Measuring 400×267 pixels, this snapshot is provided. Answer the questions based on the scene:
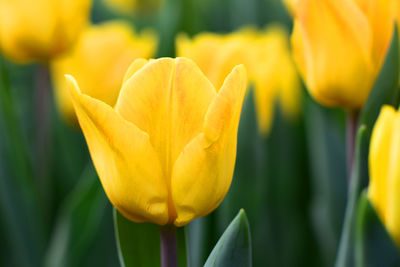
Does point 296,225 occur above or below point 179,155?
below

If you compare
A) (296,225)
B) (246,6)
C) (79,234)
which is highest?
(246,6)

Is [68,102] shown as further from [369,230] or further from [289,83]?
[369,230]

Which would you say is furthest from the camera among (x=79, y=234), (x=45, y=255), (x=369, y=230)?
(x=45, y=255)

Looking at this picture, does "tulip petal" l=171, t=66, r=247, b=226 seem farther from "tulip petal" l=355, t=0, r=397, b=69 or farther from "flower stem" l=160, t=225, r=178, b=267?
"tulip petal" l=355, t=0, r=397, b=69

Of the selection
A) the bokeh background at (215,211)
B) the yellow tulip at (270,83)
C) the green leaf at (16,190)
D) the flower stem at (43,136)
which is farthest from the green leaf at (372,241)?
the flower stem at (43,136)

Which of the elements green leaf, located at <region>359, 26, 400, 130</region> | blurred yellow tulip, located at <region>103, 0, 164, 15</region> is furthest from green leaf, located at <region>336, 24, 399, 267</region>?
blurred yellow tulip, located at <region>103, 0, 164, 15</region>

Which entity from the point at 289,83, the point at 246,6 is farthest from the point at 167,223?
the point at 246,6

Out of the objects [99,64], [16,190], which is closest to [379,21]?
[16,190]

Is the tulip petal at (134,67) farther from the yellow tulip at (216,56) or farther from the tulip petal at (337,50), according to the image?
the yellow tulip at (216,56)
